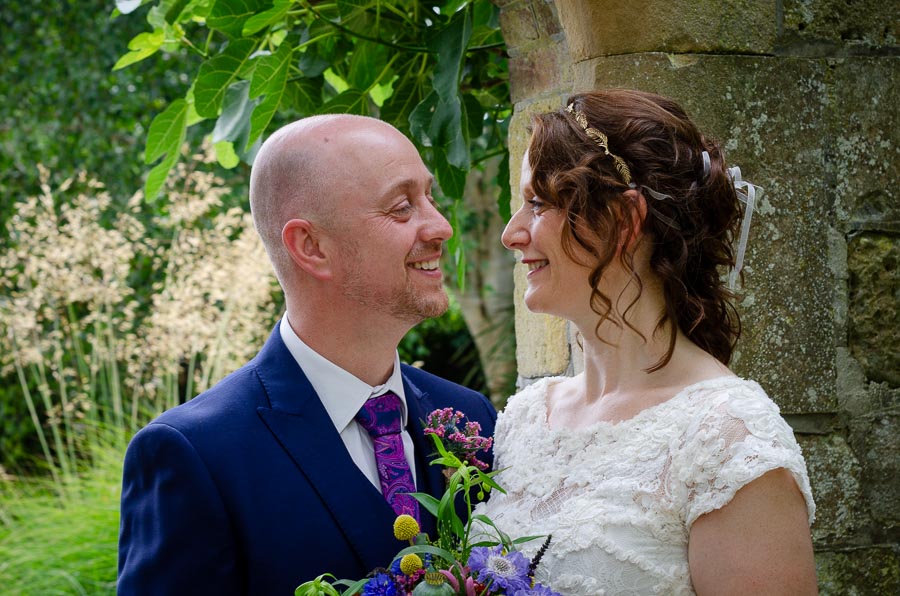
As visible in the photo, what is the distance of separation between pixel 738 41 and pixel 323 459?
3.76ft

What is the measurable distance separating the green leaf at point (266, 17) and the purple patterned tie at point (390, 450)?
3.18 ft

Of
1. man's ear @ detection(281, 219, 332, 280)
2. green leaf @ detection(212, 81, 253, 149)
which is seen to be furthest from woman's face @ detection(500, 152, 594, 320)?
green leaf @ detection(212, 81, 253, 149)

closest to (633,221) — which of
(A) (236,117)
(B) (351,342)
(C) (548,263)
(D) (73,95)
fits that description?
(C) (548,263)

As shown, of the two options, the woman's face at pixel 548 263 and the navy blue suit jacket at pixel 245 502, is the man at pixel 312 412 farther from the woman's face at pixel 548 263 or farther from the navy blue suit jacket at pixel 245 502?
the woman's face at pixel 548 263

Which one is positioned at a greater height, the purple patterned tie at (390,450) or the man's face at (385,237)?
the man's face at (385,237)

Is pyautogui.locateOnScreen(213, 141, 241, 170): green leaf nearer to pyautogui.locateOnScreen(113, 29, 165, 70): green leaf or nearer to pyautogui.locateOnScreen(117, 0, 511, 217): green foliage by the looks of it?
pyautogui.locateOnScreen(117, 0, 511, 217): green foliage

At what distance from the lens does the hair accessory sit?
1.77m

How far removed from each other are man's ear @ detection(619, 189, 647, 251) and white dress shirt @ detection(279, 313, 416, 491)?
53cm

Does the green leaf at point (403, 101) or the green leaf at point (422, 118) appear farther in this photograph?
the green leaf at point (403, 101)

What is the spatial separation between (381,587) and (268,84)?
55.3 inches

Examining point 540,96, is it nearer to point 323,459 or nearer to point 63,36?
point 323,459

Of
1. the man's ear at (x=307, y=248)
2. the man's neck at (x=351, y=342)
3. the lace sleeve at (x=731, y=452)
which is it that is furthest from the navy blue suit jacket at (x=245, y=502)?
the lace sleeve at (x=731, y=452)

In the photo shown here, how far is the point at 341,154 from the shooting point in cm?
186

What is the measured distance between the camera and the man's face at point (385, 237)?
72.0 inches
